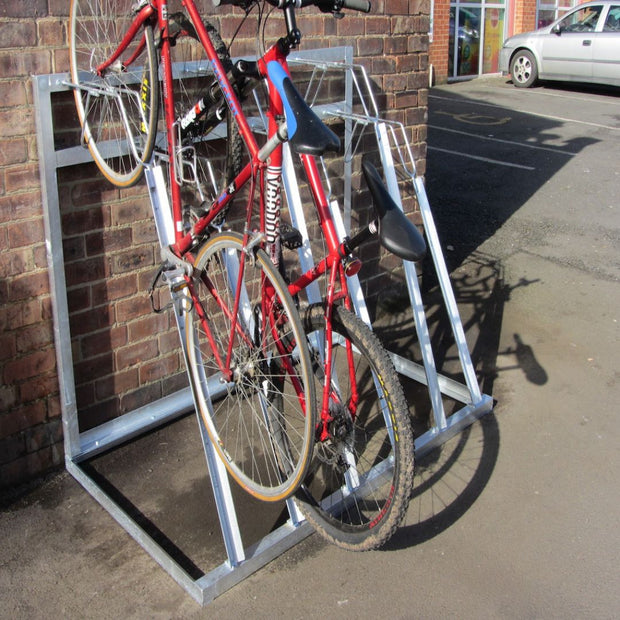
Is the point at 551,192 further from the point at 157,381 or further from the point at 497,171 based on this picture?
the point at 157,381

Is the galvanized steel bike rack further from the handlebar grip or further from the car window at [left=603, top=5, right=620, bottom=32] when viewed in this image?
the car window at [left=603, top=5, right=620, bottom=32]

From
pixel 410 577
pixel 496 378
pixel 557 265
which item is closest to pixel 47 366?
pixel 410 577

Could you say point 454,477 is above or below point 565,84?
below

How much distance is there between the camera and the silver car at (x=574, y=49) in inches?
556

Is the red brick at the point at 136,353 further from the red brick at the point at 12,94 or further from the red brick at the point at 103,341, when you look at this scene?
the red brick at the point at 12,94

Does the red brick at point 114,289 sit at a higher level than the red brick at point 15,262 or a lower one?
lower

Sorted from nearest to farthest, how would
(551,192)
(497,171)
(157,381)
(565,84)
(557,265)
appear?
(157,381)
(557,265)
(551,192)
(497,171)
(565,84)

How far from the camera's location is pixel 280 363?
10.2 ft

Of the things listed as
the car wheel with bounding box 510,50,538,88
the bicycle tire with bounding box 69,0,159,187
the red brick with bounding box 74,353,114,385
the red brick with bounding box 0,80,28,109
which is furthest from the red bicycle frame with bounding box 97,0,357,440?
the car wheel with bounding box 510,50,538,88

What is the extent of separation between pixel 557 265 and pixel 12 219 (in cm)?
417

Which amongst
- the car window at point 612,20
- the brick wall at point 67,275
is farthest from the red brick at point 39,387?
the car window at point 612,20

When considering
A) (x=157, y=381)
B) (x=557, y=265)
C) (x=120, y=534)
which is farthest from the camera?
(x=557, y=265)

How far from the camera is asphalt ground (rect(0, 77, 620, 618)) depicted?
9.99 feet

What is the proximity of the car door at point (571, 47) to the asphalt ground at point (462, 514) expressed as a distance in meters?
9.69
